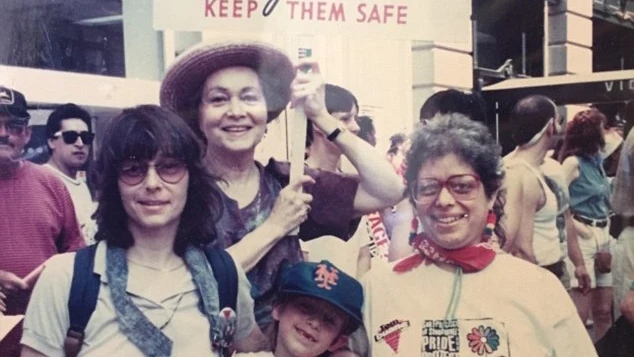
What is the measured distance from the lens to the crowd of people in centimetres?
233

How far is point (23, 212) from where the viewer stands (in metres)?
2.36

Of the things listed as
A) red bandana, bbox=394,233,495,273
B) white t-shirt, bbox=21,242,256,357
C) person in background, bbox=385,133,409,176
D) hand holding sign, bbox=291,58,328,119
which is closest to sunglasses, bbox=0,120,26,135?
white t-shirt, bbox=21,242,256,357

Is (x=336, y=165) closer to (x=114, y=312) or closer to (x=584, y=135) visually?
(x=114, y=312)

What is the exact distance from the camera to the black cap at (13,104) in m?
2.34

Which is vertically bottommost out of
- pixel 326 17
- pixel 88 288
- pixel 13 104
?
pixel 88 288

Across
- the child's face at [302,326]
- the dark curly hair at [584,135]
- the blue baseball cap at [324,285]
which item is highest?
the dark curly hair at [584,135]

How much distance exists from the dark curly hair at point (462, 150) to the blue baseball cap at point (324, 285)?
299 millimetres

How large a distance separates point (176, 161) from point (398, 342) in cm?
79

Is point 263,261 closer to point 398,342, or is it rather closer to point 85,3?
point 398,342

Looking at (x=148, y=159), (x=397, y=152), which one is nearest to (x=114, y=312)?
(x=148, y=159)

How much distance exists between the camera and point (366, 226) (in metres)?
2.57

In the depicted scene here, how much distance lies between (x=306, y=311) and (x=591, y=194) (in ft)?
3.22

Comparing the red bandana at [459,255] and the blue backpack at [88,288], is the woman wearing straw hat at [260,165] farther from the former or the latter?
the red bandana at [459,255]

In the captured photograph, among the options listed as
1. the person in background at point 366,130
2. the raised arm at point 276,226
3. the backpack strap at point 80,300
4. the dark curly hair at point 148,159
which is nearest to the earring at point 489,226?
the person in background at point 366,130
